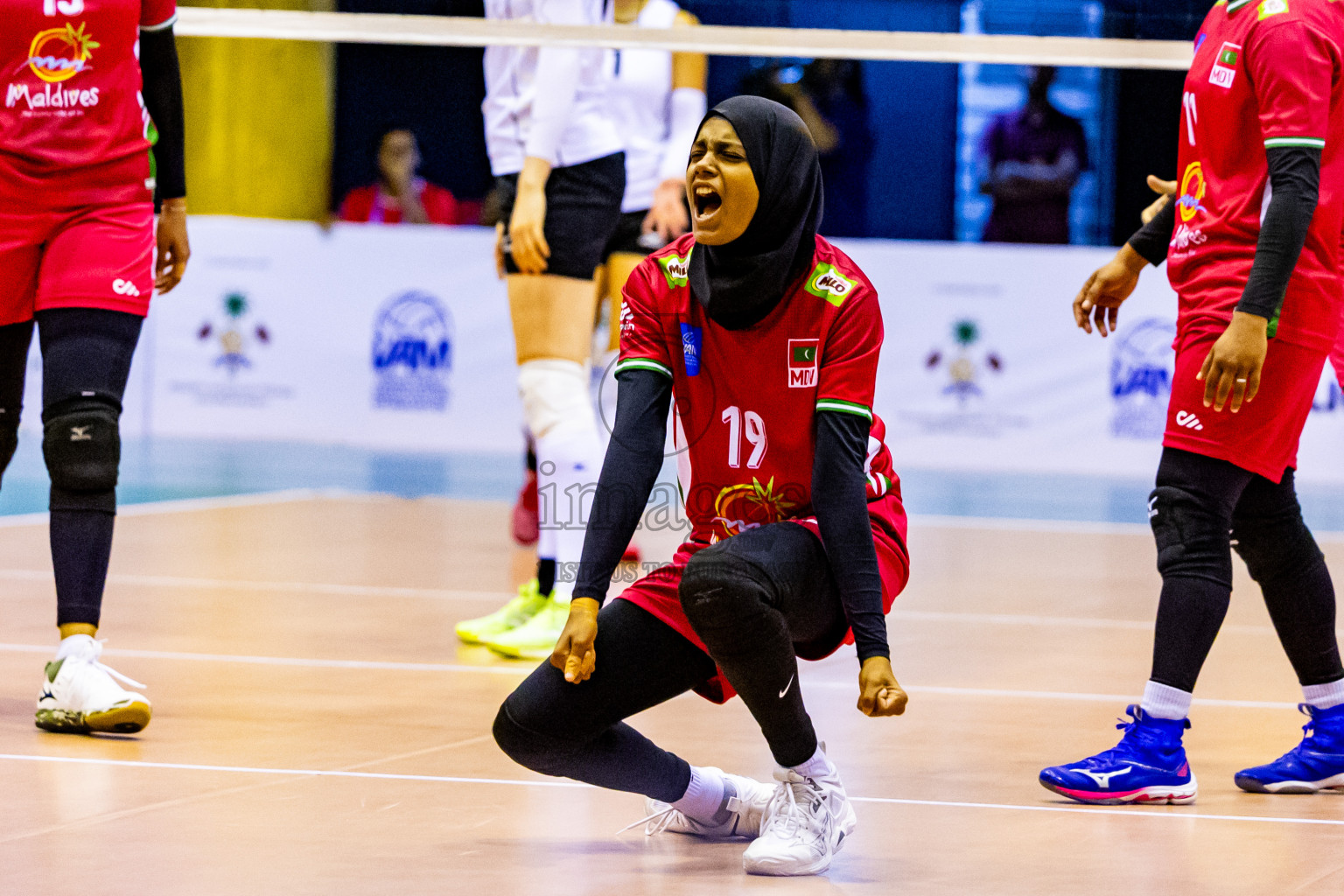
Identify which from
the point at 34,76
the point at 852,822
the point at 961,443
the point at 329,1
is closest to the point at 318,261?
the point at 329,1

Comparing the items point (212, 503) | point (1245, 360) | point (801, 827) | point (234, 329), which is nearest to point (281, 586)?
point (212, 503)

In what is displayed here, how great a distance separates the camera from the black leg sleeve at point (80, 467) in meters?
3.62

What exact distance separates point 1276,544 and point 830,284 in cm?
118

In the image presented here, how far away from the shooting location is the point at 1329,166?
327 cm

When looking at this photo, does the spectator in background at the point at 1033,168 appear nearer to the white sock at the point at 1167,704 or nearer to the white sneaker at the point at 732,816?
the white sock at the point at 1167,704

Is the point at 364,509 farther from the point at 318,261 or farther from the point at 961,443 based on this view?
the point at 961,443

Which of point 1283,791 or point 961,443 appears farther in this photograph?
point 961,443

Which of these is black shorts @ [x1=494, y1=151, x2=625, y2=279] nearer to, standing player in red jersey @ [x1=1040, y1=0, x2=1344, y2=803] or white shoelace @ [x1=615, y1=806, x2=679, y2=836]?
standing player in red jersey @ [x1=1040, y1=0, x2=1344, y2=803]

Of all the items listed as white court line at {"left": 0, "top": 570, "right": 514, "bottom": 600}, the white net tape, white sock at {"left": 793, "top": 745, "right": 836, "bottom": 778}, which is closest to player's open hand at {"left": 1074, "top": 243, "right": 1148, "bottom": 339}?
white sock at {"left": 793, "top": 745, "right": 836, "bottom": 778}

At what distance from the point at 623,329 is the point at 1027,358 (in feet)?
25.3

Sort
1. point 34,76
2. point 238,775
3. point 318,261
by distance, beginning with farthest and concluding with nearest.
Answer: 1. point 318,261
2. point 34,76
3. point 238,775

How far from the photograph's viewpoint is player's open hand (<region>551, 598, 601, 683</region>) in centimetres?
267

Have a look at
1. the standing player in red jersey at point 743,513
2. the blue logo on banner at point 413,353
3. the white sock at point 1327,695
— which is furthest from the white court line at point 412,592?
the blue logo on banner at point 413,353

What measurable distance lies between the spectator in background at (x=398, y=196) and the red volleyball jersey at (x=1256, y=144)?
9703 mm
